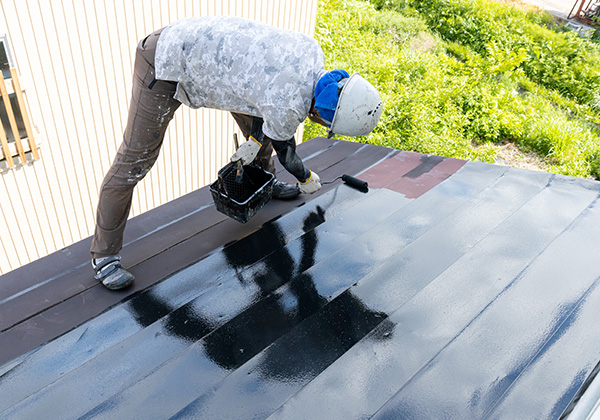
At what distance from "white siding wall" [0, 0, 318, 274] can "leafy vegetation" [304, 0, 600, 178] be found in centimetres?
301

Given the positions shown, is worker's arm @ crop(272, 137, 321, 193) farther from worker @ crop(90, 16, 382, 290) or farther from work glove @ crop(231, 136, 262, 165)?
work glove @ crop(231, 136, 262, 165)

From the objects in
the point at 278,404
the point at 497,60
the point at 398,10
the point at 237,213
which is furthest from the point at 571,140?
the point at 278,404

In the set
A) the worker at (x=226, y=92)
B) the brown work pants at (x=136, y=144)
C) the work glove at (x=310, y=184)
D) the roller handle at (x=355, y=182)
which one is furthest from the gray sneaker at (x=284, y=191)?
the brown work pants at (x=136, y=144)

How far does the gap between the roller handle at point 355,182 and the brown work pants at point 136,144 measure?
1386 mm

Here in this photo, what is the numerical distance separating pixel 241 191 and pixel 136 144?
27.9 inches

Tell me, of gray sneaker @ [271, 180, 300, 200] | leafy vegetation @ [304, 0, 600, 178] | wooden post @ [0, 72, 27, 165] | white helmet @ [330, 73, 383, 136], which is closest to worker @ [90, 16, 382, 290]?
white helmet @ [330, 73, 383, 136]

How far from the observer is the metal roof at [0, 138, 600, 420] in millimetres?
1700

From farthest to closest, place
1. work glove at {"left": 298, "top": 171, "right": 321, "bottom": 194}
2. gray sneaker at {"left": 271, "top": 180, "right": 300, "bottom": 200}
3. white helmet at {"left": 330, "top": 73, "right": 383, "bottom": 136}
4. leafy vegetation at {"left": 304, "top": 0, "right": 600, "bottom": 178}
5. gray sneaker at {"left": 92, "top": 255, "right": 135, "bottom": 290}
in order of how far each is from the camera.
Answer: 1. leafy vegetation at {"left": 304, "top": 0, "right": 600, "bottom": 178}
2. gray sneaker at {"left": 271, "top": 180, "right": 300, "bottom": 200}
3. work glove at {"left": 298, "top": 171, "right": 321, "bottom": 194}
4. gray sneaker at {"left": 92, "top": 255, "right": 135, "bottom": 290}
5. white helmet at {"left": 330, "top": 73, "right": 383, "bottom": 136}

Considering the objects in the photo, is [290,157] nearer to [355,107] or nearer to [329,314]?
[355,107]

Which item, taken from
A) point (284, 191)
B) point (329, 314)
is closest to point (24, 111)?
point (284, 191)

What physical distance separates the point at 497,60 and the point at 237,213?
8.11 metres

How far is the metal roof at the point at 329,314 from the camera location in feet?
5.58

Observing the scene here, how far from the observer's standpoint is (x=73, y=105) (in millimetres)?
4199

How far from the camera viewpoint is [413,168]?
142 inches
